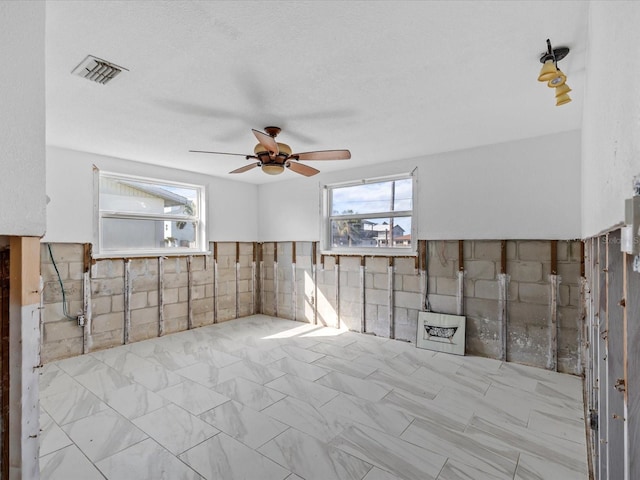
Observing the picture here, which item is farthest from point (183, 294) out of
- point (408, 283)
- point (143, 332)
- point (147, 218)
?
point (408, 283)

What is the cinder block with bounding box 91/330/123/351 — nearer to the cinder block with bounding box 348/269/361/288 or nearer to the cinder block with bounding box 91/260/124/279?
the cinder block with bounding box 91/260/124/279

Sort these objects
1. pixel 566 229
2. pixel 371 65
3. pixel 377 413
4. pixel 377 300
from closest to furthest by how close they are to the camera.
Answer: pixel 371 65 < pixel 377 413 < pixel 566 229 < pixel 377 300

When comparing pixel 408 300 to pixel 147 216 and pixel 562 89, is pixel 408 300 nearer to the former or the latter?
pixel 562 89

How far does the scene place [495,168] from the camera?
378 cm

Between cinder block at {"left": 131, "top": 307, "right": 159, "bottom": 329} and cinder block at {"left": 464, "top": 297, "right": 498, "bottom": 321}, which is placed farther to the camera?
cinder block at {"left": 131, "top": 307, "right": 159, "bottom": 329}

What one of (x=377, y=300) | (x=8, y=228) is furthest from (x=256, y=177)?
(x=8, y=228)

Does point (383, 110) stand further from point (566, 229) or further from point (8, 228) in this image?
A: point (8, 228)

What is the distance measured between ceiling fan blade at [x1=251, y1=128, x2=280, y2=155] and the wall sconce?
1.88 meters

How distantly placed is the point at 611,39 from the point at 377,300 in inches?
161

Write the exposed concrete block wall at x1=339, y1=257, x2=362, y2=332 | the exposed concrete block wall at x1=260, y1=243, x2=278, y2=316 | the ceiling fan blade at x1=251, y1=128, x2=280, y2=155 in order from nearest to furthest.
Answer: the ceiling fan blade at x1=251, y1=128, x2=280, y2=155 < the exposed concrete block wall at x1=339, y1=257, x2=362, y2=332 < the exposed concrete block wall at x1=260, y1=243, x2=278, y2=316

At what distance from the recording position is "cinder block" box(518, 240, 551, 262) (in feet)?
11.5

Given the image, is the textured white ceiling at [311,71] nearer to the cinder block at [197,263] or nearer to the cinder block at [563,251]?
the cinder block at [563,251]

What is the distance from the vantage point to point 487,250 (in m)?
3.84

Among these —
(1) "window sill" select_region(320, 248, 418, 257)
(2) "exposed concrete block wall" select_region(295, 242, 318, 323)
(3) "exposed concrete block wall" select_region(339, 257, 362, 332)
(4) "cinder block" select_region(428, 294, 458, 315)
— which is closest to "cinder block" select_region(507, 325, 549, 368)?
(4) "cinder block" select_region(428, 294, 458, 315)
